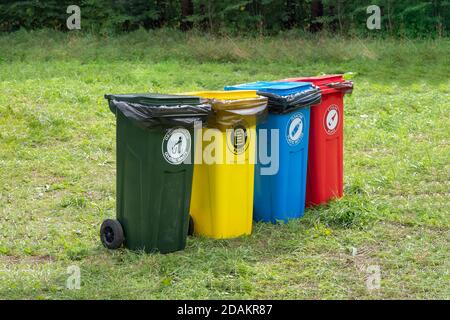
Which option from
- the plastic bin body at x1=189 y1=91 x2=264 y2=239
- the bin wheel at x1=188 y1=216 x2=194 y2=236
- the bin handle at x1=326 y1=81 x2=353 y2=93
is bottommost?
the bin wheel at x1=188 y1=216 x2=194 y2=236

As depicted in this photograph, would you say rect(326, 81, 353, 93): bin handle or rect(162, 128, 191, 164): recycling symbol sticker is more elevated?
rect(326, 81, 353, 93): bin handle

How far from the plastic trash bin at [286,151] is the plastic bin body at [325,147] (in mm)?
209

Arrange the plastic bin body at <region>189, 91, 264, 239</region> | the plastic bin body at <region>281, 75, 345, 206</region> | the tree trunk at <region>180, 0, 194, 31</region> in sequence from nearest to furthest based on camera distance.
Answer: the plastic bin body at <region>189, 91, 264, 239</region>
the plastic bin body at <region>281, 75, 345, 206</region>
the tree trunk at <region>180, 0, 194, 31</region>

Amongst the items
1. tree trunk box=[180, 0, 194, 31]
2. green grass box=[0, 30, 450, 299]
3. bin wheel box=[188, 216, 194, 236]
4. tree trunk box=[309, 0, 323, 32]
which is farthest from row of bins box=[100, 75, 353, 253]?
tree trunk box=[180, 0, 194, 31]

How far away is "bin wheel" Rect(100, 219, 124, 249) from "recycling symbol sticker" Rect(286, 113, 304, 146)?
1.56 meters

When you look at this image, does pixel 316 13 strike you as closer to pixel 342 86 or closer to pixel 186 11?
pixel 186 11

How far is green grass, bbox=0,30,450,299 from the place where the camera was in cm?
569

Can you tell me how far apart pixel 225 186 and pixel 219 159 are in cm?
22

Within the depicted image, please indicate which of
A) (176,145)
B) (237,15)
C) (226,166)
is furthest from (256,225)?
(237,15)

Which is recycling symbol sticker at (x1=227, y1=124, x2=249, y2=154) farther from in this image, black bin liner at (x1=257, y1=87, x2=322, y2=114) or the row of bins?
black bin liner at (x1=257, y1=87, x2=322, y2=114)

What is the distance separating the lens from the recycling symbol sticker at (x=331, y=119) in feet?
24.0

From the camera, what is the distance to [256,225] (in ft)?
22.5

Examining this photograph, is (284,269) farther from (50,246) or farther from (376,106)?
(376,106)

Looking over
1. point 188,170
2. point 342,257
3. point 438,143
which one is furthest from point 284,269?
point 438,143
